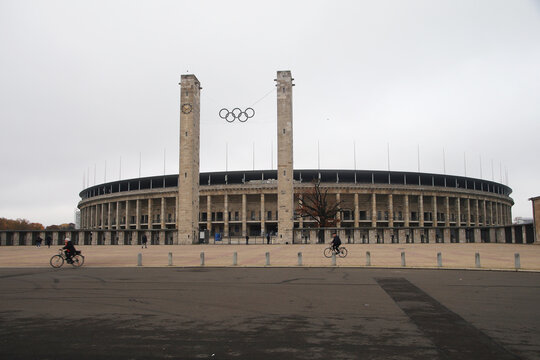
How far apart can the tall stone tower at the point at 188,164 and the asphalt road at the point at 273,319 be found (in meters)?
39.9

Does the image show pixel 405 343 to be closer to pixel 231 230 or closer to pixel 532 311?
pixel 532 311

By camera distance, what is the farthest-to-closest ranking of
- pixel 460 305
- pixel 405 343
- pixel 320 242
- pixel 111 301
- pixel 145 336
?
pixel 320 242
pixel 111 301
pixel 460 305
pixel 145 336
pixel 405 343

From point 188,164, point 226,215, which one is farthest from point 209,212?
point 188,164

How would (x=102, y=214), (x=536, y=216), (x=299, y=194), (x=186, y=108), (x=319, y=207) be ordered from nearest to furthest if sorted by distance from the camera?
(x=536, y=216) < (x=186, y=108) < (x=319, y=207) < (x=299, y=194) < (x=102, y=214)

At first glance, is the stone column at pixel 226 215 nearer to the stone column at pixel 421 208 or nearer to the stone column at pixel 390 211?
the stone column at pixel 390 211

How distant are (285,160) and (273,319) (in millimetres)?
45621

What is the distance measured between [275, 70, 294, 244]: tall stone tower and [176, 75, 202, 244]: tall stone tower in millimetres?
11420

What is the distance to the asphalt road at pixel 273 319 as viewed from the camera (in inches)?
242

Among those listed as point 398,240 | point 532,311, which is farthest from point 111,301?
point 398,240

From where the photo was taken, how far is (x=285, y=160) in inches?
2108

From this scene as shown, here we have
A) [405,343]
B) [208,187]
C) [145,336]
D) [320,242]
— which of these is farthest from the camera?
[208,187]

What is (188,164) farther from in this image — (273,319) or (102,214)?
(102,214)

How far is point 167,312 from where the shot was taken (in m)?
9.02

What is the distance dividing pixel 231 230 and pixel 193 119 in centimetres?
3473
